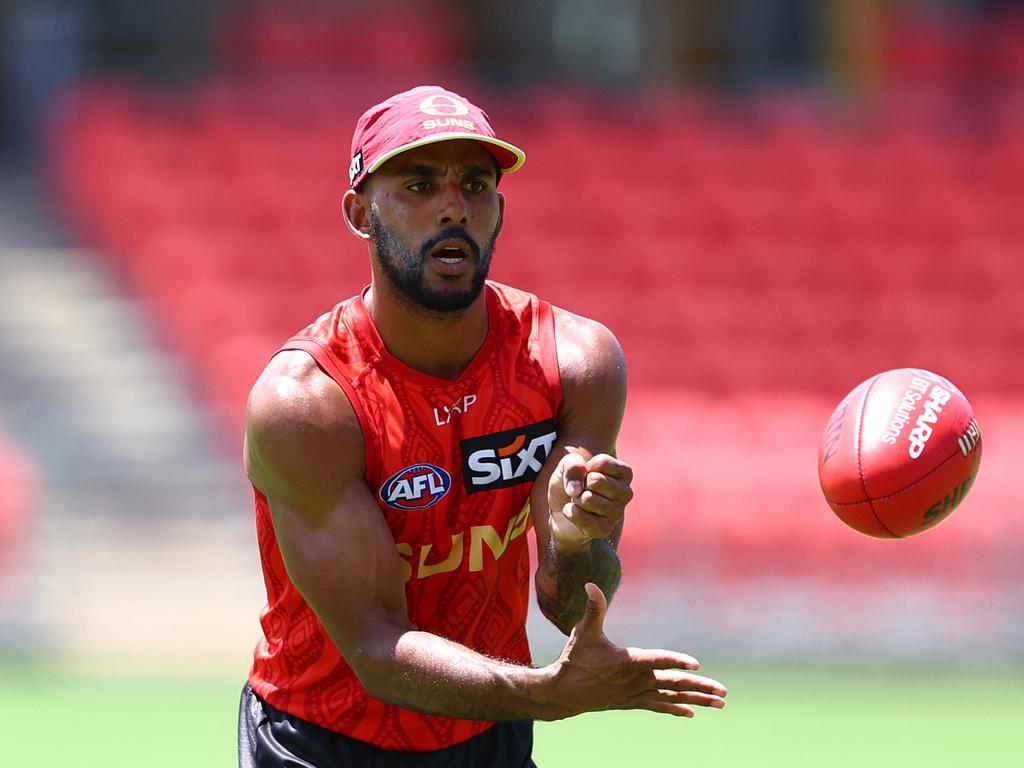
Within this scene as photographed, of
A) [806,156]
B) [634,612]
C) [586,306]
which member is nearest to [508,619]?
[634,612]

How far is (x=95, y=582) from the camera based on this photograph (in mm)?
11289

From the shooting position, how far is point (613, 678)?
155 inches

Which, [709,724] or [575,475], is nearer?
[575,475]

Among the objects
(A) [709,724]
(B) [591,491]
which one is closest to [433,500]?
(B) [591,491]

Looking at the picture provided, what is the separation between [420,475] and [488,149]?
863mm

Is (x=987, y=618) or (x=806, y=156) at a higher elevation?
(x=806, y=156)

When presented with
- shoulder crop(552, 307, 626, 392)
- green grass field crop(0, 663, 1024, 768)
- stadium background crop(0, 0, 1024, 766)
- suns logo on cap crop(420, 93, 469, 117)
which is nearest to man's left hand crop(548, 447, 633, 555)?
shoulder crop(552, 307, 626, 392)

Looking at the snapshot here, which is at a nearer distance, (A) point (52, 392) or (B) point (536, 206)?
(A) point (52, 392)

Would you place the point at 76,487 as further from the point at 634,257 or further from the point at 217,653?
the point at 634,257

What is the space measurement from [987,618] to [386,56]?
820cm

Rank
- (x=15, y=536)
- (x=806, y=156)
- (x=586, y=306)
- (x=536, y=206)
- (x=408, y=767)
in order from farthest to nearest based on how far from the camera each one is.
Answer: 1. (x=806, y=156)
2. (x=536, y=206)
3. (x=586, y=306)
4. (x=15, y=536)
5. (x=408, y=767)

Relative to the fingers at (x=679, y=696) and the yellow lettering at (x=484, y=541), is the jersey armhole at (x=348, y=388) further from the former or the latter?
the fingers at (x=679, y=696)

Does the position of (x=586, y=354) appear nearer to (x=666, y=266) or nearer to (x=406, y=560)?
(x=406, y=560)

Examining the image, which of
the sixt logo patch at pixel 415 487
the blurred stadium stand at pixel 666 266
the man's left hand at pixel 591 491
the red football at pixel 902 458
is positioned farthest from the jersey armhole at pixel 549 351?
the blurred stadium stand at pixel 666 266
